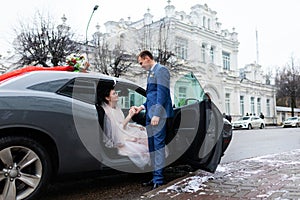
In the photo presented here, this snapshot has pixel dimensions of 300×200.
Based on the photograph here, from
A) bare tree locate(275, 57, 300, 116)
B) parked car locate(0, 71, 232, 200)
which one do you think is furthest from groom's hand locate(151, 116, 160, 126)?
bare tree locate(275, 57, 300, 116)

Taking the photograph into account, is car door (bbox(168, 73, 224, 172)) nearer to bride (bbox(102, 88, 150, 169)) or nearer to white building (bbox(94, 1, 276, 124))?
bride (bbox(102, 88, 150, 169))

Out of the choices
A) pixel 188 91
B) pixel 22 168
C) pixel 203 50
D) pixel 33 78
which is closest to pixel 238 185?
pixel 188 91

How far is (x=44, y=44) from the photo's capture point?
65.4 ft

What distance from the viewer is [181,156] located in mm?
4199

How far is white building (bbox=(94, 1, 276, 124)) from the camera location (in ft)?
92.0

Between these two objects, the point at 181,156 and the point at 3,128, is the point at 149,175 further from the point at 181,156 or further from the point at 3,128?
the point at 3,128

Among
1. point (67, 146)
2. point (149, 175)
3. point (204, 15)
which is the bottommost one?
point (149, 175)

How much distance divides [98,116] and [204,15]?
115 feet

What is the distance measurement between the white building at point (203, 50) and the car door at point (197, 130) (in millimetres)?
19892

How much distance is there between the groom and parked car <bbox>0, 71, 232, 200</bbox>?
239mm

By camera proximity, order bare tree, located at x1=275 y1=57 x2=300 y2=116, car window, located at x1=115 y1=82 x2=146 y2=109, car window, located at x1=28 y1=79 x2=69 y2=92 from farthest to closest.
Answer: bare tree, located at x1=275 y1=57 x2=300 y2=116 < car window, located at x1=115 y1=82 x2=146 y2=109 < car window, located at x1=28 y1=79 x2=69 y2=92

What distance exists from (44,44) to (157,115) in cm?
1818

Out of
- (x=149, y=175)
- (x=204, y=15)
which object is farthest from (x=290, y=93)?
(x=149, y=175)

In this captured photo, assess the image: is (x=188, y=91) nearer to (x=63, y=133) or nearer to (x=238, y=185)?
(x=238, y=185)
